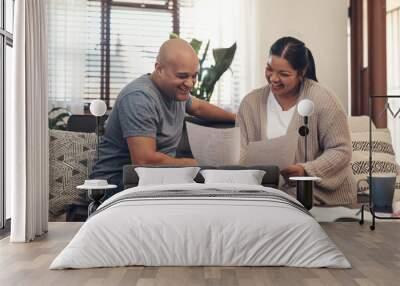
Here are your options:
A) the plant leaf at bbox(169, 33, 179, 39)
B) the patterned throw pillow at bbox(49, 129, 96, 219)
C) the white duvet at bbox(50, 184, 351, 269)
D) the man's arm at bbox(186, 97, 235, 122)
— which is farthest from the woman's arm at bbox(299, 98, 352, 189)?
the patterned throw pillow at bbox(49, 129, 96, 219)

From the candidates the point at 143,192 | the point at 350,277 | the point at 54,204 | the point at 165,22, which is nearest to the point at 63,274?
the point at 143,192

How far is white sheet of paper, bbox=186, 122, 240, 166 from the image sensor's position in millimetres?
5129

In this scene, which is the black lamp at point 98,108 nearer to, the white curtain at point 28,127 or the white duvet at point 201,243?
the white curtain at point 28,127

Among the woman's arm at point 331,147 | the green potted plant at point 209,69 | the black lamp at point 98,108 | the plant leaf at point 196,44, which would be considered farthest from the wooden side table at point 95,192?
the woman's arm at point 331,147

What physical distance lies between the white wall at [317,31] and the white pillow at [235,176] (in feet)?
4.33

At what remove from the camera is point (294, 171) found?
5.15m

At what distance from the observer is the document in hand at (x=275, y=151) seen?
5.18 meters

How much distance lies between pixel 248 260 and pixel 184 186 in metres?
0.94

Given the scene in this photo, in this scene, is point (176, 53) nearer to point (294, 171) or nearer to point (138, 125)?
point (138, 125)

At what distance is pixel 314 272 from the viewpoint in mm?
3068

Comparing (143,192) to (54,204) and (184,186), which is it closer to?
(184,186)

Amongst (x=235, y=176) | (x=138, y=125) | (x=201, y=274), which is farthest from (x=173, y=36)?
(x=201, y=274)

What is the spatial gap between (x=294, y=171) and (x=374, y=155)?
2.84ft

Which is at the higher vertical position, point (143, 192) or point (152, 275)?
point (143, 192)
